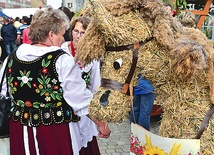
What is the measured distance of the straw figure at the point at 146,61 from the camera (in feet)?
5.02

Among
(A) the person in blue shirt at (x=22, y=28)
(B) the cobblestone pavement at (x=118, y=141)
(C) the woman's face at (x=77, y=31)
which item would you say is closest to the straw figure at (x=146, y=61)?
(C) the woman's face at (x=77, y=31)

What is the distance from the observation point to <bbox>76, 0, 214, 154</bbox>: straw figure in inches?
60.2

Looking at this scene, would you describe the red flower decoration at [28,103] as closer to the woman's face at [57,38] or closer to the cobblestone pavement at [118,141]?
the woman's face at [57,38]

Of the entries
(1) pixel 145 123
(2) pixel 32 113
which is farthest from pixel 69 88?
(1) pixel 145 123

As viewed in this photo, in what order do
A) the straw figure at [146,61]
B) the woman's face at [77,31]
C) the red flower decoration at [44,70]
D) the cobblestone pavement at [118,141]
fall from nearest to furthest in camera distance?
the straw figure at [146,61], the red flower decoration at [44,70], the woman's face at [77,31], the cobblestone pavement at [118,141]

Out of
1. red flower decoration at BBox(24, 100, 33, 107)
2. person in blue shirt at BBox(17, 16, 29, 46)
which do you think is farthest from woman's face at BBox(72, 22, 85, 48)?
person in blue shirt at BBox(17, 16, 29, 46)

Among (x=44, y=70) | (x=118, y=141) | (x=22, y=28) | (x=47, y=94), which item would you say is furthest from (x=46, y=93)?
(x=22, y=28)

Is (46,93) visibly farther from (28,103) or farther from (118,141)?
(118,141)

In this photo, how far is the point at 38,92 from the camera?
2.16m

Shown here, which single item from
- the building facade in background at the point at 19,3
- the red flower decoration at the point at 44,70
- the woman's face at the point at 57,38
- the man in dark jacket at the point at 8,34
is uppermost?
the woman's face at the point at 57,38

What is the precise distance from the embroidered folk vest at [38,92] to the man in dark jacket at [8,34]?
28.2 ft

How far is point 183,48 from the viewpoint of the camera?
4.75ft

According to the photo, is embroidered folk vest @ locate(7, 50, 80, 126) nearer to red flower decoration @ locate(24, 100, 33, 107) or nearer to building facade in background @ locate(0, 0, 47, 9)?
red flower decoration @ locate(24, 100, 33, 107)

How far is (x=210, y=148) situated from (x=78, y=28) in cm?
169
